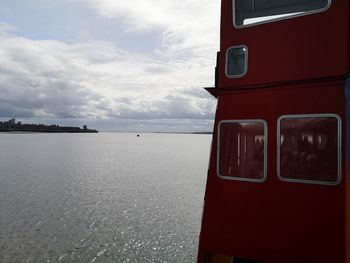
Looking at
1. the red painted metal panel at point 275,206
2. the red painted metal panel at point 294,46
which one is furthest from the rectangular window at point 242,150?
the red painted metal panel at point 294,46

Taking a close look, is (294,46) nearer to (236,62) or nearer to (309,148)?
(236,62)

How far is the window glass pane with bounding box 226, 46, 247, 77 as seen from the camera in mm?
5223

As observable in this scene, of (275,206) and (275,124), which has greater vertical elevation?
(275,124)

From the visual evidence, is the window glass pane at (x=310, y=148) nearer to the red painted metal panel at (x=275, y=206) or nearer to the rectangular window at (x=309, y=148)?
the rectangular window at (x=309, y=148)

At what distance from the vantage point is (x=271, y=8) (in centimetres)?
515

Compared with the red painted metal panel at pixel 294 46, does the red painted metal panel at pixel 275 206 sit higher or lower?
lower

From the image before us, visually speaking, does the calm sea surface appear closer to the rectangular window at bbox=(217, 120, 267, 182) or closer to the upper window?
the rectangular window at bbox=(217, 120, 267, 182)

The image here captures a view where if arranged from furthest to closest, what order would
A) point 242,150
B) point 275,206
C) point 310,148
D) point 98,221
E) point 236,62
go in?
point 98,221 → point 236,62 → point 242,150 → point 275,206 → point 310,148

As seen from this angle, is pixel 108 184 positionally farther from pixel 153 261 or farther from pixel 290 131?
pixel 290 131

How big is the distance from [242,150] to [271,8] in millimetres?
2512

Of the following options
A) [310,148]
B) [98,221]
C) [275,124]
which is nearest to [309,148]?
[310,148]

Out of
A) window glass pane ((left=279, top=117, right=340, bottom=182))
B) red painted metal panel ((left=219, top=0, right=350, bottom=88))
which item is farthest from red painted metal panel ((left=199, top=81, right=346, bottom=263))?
red painted metal panel ((left=219, top=0, right=350, bottom=88))

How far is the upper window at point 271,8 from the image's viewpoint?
4827mm

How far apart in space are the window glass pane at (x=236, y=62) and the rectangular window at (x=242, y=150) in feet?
2.84
